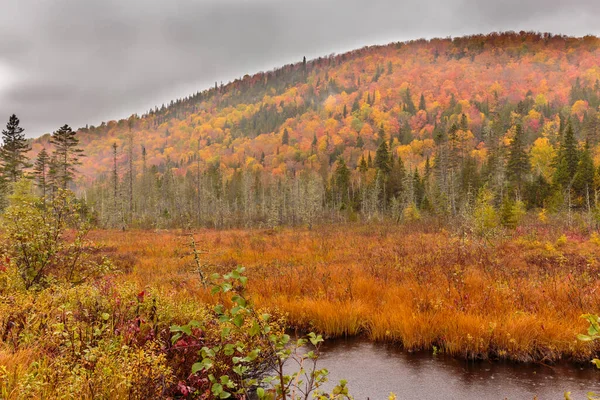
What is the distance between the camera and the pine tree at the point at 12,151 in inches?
1464

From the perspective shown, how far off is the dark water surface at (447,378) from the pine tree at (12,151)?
44635 millimetres

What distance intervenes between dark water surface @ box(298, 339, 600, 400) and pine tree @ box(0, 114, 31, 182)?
146 feet

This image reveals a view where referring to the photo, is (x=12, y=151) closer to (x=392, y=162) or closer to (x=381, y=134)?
(x=392, y=162)

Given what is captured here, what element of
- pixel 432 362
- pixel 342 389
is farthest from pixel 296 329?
pixel 342 389

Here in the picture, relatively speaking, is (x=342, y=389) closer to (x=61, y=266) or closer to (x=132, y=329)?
(x=132, y=329)

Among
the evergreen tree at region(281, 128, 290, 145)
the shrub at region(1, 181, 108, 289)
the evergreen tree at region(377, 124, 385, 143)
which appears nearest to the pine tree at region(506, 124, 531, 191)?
the shrub at region(1, 181, 108, 289)

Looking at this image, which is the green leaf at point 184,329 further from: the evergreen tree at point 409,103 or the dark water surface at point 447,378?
the evergreen tree at point 409,103

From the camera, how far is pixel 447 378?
5090mm

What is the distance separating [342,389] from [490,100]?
189869 millimetres

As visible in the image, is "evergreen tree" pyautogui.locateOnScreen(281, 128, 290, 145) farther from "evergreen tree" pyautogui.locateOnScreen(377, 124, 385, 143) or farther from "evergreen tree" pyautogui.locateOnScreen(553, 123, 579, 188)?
"evergreen tree" pyautogui.locateOnScreen(553, 123, 579, 188)

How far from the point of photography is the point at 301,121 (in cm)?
19200

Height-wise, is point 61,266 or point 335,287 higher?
point 61,266

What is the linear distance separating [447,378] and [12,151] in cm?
4937

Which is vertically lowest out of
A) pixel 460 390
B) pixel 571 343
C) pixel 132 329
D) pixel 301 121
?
pixel 460 390
